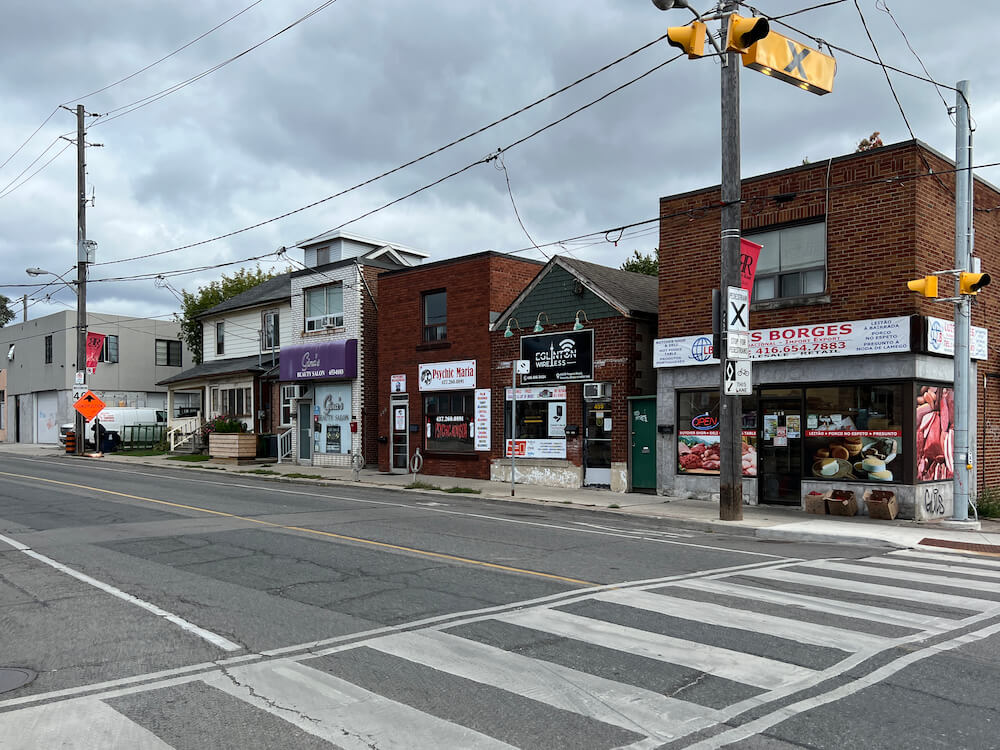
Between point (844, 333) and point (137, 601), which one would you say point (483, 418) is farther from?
point (137, 601)

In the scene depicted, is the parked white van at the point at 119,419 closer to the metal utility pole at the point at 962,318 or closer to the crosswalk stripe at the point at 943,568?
the metal utility pole at the point at 962,318

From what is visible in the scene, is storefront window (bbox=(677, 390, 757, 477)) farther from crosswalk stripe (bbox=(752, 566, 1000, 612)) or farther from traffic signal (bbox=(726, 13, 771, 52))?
traffic signal (bbox=(726, 13, 771, 52))

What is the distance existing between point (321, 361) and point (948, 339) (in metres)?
19.7

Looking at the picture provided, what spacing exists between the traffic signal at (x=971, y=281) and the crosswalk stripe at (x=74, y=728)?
13935 mm

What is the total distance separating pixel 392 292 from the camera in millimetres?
26141

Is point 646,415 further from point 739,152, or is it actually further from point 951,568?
point 951,568

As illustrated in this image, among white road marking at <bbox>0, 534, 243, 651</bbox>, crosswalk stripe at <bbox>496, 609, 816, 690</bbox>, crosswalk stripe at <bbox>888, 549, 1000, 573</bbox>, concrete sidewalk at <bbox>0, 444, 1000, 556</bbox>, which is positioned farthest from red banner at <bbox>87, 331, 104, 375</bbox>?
crosswalk stripe at <bbox>496, 609, 816, 690</bbox>

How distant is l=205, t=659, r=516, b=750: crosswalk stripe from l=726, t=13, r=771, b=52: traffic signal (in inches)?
366

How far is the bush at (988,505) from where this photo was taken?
1573 cm

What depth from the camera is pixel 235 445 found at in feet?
98.7

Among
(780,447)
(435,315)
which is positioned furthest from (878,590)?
(435,315)

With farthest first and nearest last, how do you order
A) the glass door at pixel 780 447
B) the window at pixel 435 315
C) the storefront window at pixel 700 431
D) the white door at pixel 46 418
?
the white door at pixel 46 418 → the window at pixel 435 315 → the storefront window at pixel 700 431 → the glass door at pixel 780 447

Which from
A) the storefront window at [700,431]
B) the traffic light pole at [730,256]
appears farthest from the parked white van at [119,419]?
the traffic light pole at [730,256]

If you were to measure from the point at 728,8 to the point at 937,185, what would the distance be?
5.45m
